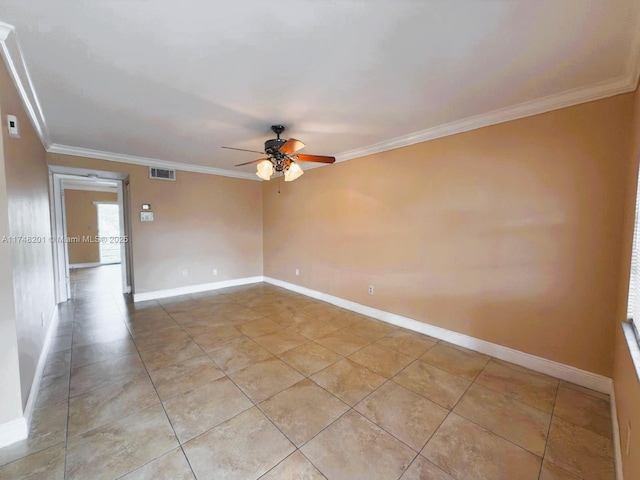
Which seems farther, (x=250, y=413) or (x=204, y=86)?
(x=204, y=86)

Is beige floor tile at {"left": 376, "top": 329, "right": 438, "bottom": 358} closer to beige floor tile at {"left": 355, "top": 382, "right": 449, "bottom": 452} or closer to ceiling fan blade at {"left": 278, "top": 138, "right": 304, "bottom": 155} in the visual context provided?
beige floor tile at {"left": 355, "top": 382, "right": 449, "bottom": 452}

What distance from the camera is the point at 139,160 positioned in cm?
438

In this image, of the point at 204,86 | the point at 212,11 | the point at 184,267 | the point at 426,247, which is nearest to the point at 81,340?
the point at 184,267

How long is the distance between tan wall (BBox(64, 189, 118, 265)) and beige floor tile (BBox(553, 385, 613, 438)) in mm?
11481

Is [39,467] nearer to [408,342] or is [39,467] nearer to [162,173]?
[408,342]

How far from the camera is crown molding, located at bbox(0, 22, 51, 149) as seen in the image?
1.51 metres

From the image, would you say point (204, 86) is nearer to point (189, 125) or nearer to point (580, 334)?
point (189, 125)

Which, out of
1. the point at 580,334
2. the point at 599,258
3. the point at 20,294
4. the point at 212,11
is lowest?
the point at 580,334

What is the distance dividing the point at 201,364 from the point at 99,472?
1.11 m

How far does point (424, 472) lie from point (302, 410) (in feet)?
2.88

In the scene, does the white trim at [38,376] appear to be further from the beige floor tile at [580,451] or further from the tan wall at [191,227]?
the beige floor tile at [580,451]

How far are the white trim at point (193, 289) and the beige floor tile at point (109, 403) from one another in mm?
2783

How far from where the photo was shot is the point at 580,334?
2.19m

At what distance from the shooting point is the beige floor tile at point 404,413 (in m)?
1.69
